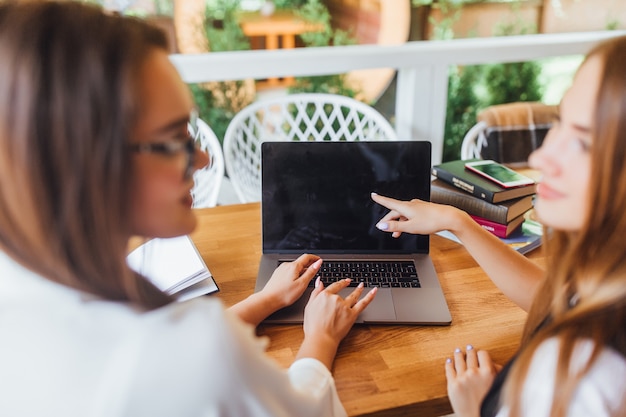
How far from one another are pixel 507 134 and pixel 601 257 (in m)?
1.55

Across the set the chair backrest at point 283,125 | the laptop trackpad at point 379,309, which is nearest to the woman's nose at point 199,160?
the laptop trackpad at point 379,309

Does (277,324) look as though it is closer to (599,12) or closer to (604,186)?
(604,186)

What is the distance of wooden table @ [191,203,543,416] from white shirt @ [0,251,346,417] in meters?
0.30

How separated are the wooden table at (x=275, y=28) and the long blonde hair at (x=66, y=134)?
2.12m

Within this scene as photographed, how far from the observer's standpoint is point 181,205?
28.7 inches

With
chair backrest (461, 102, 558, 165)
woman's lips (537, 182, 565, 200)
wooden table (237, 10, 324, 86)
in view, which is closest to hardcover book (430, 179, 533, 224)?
woman's lips (537, 182, 565, 200)

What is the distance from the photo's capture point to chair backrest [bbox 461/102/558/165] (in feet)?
7.25

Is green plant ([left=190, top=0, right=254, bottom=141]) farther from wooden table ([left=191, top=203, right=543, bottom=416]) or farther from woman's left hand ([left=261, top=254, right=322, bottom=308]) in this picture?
woman's left hand ([left=261, top=254, right=322, bottom=308])

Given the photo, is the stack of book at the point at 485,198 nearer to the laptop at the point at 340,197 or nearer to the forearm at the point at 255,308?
the laptop at the point at 340,197

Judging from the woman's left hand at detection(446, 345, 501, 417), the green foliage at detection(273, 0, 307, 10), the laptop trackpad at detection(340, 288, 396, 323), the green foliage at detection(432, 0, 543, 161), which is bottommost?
the woman's left hand at detection(446, 345, 501, 417)

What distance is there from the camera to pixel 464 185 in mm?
1421

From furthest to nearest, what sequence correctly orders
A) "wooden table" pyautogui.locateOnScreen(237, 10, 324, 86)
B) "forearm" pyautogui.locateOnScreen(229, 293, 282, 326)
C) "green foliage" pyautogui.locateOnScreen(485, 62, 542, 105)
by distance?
"green foliage" pyautogui.locateOnScreen(485, 62, 542, 105)
"wooden table" pyautogui.locateOnScreen(237, 10, 324, 86)
"forearm" pyautogui.locateOnScreen(229, 293, 282, 326)

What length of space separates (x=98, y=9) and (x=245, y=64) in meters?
1.94

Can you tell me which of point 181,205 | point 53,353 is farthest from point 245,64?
point 53,353
